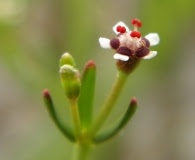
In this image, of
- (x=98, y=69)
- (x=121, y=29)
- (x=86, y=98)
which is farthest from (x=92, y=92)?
(x=98, y=69)

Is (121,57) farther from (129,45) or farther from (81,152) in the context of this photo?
(81,152)

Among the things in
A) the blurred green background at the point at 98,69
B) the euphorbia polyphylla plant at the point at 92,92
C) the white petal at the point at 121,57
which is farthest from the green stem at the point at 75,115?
the blurred green background at the point at 98,69

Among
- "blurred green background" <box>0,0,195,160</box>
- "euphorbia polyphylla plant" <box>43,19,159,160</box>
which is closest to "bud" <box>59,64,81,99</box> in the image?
"euphorbia polyphylla plant" <box>43,19,159,160</box>

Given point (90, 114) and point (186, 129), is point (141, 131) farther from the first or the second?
point (90, 114)

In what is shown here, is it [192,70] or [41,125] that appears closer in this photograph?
[41,125]

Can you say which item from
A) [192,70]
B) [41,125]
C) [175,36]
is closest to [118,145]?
[41,125]
